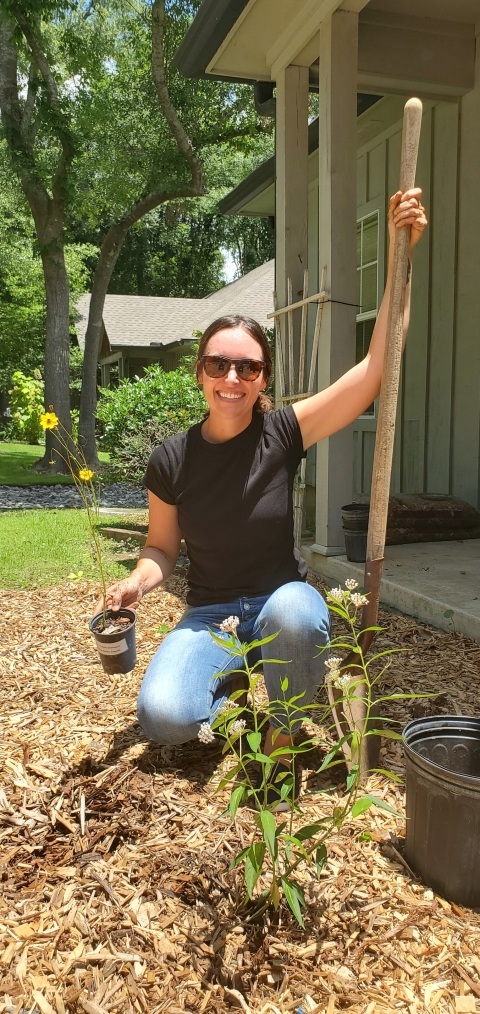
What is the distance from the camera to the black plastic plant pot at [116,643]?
2.32 metres

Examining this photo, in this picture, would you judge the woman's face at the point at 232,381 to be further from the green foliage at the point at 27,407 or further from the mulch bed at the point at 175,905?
the green foliage at the point at 27,407

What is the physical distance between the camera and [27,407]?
22938mm

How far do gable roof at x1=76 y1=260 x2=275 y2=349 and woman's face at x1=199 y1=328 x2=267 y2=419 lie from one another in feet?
61.1

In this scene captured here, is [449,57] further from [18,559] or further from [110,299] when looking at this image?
[110,299]

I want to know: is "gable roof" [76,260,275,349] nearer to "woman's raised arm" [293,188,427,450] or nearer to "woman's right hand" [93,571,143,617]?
"woman's raised arm" [293,188,427,450]

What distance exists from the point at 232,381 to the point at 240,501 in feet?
1.25

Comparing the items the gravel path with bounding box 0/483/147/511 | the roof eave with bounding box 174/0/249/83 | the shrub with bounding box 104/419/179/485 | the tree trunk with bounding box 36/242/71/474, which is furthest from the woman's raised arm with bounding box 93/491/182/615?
the tree trunk with bounding box 36/242/71/474

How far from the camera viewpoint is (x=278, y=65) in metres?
5.18

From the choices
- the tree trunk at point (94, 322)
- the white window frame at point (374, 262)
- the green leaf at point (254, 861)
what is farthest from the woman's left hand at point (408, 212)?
the tree trunk at point (94, 322)

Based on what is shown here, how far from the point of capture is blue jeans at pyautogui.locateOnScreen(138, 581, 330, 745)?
6.87 feet

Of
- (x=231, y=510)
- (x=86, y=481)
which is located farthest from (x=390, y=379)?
(x=86, y=481)

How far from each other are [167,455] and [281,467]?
389 millimetres

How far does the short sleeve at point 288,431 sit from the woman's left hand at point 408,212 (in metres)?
0.66

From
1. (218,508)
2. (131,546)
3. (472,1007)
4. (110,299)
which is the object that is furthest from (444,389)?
(110,299)
